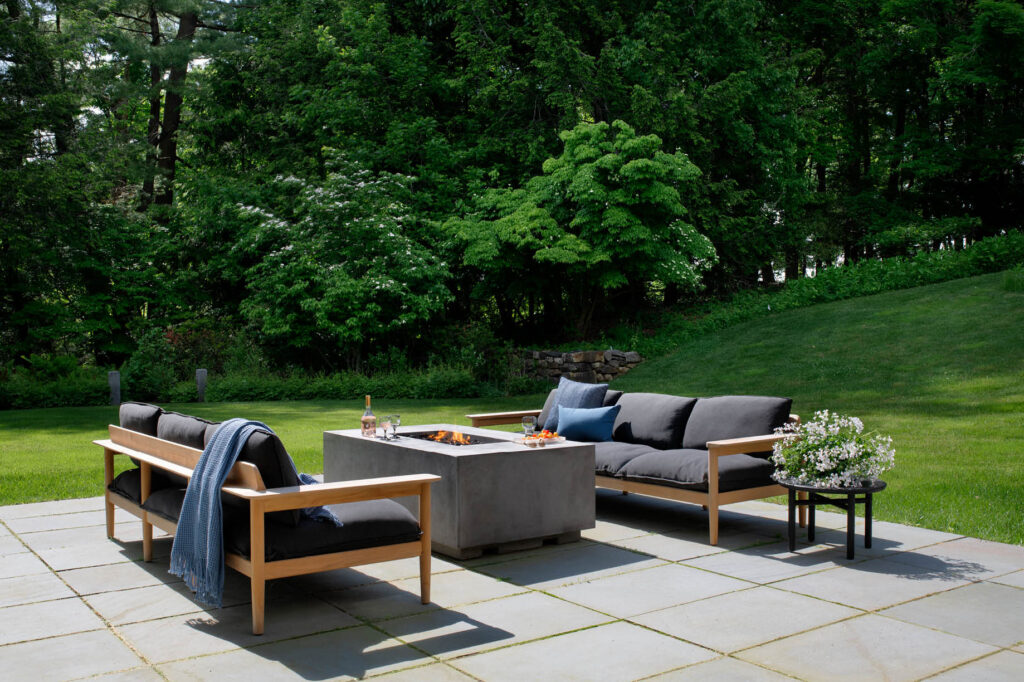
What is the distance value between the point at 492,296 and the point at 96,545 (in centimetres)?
1415

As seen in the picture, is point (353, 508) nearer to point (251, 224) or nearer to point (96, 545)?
point (96, 545)

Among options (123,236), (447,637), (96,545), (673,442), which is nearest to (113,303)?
(123,236)

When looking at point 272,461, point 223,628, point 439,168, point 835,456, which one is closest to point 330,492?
point 272,461

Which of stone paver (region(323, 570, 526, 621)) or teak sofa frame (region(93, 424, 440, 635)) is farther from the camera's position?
A: stone paver (region(323, 570, 526, 621))

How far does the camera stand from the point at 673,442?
20.3 ft

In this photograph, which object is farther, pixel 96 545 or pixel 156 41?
pixel 156 41

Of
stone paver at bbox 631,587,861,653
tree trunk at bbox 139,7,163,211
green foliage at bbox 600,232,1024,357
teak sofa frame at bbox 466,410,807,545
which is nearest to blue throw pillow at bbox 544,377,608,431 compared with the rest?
teak sofa frame at bbox 466,410,807,545

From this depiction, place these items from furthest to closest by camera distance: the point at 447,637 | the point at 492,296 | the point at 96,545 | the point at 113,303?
the point at 492,296, the point at 113,303, the point at 96,545, the point at 447,637

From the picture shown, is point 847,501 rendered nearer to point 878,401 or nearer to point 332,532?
point 332,532

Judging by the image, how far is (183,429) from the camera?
14.4ft

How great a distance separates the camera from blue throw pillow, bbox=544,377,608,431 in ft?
21.9

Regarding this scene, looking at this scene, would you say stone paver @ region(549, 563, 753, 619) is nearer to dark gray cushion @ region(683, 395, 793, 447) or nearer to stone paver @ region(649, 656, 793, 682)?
stone paver @ region(649, 656, 793, 682)

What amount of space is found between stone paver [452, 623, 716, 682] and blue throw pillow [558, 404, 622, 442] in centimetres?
299

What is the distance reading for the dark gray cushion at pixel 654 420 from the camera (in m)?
6.22
